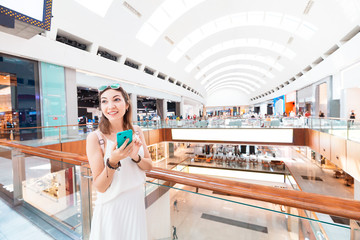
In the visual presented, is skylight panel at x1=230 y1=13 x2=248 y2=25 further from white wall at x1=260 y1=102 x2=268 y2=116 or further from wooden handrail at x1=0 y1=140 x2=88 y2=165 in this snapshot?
white wall at x1=260 y1=102 x2=268 y2=116

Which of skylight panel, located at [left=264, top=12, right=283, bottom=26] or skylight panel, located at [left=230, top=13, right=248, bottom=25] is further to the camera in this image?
skylight panel, located at [left=230, top=13, right=248, bottom=25]

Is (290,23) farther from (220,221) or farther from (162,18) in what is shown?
(220,221)

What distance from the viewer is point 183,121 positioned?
14492mm

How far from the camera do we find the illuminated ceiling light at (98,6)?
9.56 meters

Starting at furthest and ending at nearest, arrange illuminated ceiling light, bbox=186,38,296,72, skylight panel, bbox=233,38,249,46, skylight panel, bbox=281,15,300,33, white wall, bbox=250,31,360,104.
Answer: skylight panel, bbox=233,38,249,46
illuminated ceiling light, bbox=186,38,296,72
skylight panel, bbox=281,15,300,33
white wall, bbox=250,31,360,104

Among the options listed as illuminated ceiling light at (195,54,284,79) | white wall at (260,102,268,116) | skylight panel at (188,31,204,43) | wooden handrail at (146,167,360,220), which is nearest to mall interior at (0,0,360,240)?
wooden handrail at (146,167,360,220)

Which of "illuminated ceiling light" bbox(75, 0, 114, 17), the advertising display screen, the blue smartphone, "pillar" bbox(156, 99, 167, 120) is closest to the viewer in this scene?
the blue smartphone

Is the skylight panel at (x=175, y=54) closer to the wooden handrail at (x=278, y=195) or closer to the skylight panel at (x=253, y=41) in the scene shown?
the skylight panel at (x=253, y=41)

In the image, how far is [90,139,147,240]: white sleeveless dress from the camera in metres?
0.97

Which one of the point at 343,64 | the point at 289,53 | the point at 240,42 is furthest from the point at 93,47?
the point at 289,53

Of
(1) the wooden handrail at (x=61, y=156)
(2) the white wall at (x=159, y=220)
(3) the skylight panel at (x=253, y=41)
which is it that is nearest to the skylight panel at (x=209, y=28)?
(3) the skylight panel at (x=253, y=41)

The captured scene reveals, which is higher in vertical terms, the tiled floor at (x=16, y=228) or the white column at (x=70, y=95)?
the white column at (x=70, y=95)

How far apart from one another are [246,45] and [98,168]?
81.6ft

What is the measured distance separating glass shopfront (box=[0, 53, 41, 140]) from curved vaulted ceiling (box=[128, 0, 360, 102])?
285 inches
